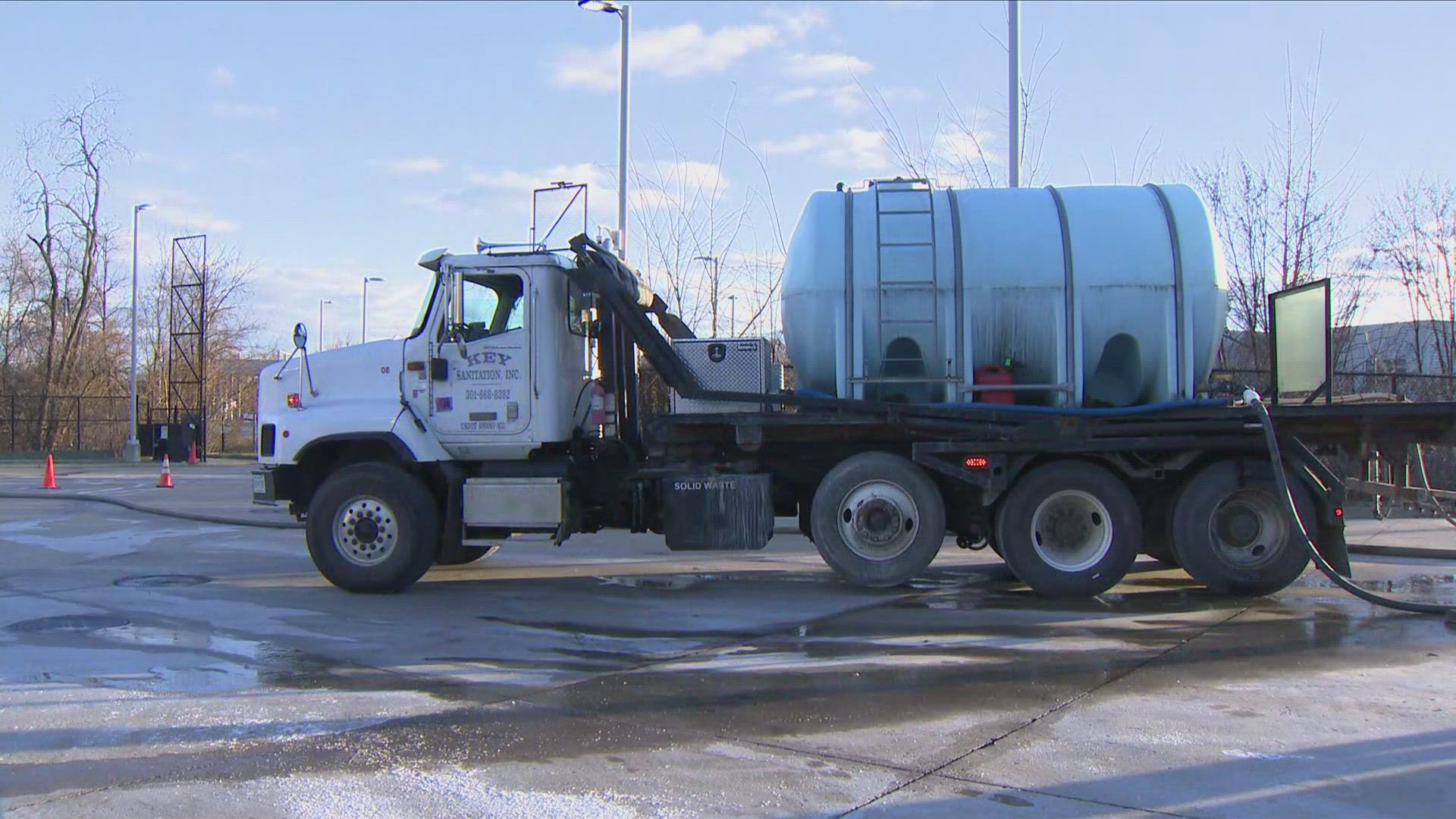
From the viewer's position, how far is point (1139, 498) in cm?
1000

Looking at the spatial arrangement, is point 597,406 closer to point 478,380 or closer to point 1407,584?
point 478,380

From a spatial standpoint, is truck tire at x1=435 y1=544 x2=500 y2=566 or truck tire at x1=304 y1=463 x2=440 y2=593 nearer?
truck tire at x1=304 y1=463 x2=440 y2=593

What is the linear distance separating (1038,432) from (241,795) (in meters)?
6.94

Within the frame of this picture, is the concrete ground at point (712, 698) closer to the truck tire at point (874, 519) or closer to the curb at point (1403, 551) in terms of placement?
the truck tire at point (874, 519)

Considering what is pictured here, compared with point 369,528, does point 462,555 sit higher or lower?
lower

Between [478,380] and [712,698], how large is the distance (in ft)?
15.5

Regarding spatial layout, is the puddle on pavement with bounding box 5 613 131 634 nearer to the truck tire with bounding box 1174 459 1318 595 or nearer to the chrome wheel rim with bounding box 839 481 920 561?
the chrome wheel rim with bounding box 839 481 920 561

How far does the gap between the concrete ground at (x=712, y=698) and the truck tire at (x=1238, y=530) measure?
0.94ft

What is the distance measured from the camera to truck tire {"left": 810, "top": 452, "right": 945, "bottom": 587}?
31.7 feet

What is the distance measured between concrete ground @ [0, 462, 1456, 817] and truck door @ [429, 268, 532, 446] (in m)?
1.50

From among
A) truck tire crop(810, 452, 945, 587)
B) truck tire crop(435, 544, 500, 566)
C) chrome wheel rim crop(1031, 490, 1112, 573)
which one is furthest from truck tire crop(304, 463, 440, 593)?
chrome wheel rim crop(1031, 490, 1112, 573)

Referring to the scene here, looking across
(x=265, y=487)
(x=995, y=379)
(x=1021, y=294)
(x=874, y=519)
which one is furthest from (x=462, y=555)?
(x=1021, y=294)

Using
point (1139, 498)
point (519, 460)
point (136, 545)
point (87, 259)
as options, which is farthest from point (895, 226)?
point (87, 259)

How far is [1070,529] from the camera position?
9.61 m
